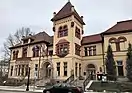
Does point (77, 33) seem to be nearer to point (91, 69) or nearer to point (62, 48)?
point (62, 48)

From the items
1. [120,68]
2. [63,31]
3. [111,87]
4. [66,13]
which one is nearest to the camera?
[111,87]

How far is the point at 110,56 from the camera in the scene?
30000mm

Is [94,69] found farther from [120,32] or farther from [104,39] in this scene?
[120,32]

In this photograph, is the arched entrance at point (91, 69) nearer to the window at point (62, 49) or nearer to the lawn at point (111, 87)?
the window at point (62, 49)

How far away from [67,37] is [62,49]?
8.35ft

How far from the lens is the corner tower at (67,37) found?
33.1 meters

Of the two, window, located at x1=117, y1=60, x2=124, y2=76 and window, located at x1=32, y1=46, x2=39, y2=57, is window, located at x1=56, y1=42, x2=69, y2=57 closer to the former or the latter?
window, located at x1=32, y1=46, x2=39, y2=57

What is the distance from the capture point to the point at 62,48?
34.7 metres

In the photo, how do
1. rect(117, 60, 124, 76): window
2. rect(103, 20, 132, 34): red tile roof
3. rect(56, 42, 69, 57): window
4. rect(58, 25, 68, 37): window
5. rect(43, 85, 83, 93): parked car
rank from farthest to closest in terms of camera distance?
1. rect(58, 25, 68, 37): window
2. rect(56, 42, 69, 57): window
3. rect(103, 20, 132, 34): red tile roof
4. rect(117, 60, 124, 76): window
5. rect(43, 85, 83, 93): parked car

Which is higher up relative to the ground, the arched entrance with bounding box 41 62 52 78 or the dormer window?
the dormer window

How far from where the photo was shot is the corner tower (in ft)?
108

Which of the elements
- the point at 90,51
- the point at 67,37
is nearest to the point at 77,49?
the point at 90,51

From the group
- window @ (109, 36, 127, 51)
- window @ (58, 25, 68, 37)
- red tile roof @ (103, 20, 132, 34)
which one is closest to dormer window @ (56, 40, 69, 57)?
window @ (58, 25, 68, 37)

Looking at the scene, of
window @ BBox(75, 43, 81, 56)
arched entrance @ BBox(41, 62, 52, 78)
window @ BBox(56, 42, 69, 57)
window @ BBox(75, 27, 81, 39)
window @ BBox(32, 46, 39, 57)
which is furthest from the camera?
window @ BBox(32, 46, 39, 57)
